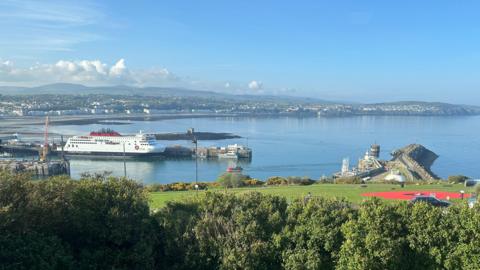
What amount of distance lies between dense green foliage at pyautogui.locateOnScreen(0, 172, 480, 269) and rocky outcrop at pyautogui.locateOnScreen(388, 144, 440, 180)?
22361mm

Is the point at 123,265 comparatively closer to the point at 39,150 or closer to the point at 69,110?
the point at 39,150

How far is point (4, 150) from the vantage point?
4534 centimetres

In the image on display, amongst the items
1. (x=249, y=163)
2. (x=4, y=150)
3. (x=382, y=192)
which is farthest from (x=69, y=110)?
(x=382, y=192)

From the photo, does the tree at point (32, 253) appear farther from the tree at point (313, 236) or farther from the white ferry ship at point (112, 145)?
the white ferry ship at point (112, 145)

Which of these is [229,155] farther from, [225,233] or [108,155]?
[225,233]

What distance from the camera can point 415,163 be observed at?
3566 cm

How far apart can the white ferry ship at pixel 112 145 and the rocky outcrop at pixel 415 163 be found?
2100 cm

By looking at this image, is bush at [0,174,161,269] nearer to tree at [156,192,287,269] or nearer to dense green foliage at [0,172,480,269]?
dense green foliage at [0,172,480,269]

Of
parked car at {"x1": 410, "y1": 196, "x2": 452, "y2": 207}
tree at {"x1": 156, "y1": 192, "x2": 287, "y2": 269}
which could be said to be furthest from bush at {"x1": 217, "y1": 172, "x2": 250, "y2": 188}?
tree at {"x1": 156, "y1": 192, "x2": 287, "y2": 269}

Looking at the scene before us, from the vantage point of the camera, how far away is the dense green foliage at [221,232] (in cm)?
763

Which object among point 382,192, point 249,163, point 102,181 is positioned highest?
point 102,181

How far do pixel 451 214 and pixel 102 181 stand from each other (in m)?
6.40

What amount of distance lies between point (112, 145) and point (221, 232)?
3751cm

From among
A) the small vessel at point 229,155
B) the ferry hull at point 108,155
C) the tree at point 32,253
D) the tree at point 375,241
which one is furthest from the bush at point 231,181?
the ferry hull at point 108,155
